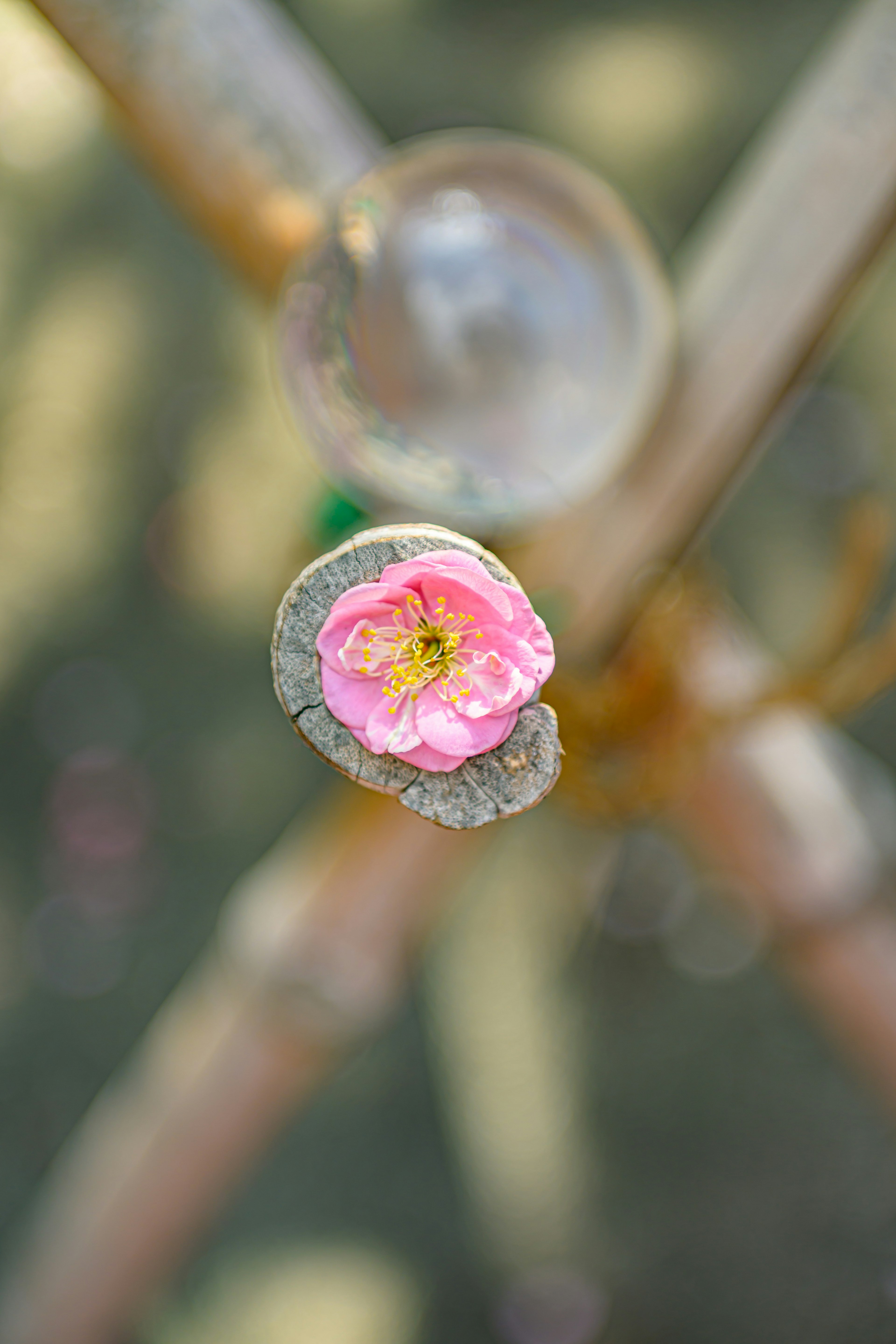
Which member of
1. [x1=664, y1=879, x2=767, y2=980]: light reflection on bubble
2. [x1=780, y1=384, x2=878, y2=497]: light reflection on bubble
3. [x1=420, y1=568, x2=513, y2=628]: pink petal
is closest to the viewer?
[x1=420, y1=568, x2=513, y2=628]: pink petal

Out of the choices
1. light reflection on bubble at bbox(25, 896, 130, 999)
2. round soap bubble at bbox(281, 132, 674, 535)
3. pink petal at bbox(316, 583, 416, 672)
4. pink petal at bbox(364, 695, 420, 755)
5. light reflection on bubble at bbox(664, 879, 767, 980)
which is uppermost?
pink petal at bbox(316, 583, 416, 672)

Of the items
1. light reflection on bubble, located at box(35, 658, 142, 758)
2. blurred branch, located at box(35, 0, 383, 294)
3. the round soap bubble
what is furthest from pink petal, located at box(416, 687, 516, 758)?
light reflection on bubble, located at box(35, 658, 142, 758)

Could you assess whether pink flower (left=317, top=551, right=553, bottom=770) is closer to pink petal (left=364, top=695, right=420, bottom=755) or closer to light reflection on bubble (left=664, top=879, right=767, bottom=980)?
pink petal (left=364, top=695, right=420, bottom=755)

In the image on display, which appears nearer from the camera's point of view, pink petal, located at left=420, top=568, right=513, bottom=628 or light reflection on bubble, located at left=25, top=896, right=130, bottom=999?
pink petal, located at left=420, top=568, right=513, bottom=628

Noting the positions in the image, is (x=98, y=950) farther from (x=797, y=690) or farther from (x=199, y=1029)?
(x=797, y=690)

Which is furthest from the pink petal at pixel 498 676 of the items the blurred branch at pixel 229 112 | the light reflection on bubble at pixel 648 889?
the light reflection on bubble at pixel 648 889

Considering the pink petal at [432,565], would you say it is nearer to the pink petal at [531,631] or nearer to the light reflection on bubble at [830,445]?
the pink petal at [531,631]

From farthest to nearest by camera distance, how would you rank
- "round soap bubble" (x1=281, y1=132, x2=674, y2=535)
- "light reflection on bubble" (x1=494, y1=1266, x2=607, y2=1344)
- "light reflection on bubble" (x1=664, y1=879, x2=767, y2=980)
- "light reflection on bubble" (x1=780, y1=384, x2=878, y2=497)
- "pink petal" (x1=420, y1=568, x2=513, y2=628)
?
"light reflection on bubble" (x1=780, y1=384, x2=878, y2=497) → "light reflection on bubble" (x1=664, y1=879, x2=767, y2=980) → "light reflection on bubble" (x1=494, y1=1266, x2=607, y2=1344) → "round soap bubble" (x1=281, y1=132, x2=674, y2=535) → "pink petal" (x1=420, y1=568, x2=513, y2=628)

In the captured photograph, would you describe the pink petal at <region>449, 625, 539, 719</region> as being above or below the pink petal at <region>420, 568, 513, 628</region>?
below
